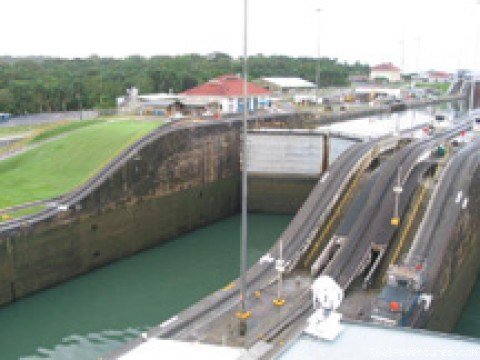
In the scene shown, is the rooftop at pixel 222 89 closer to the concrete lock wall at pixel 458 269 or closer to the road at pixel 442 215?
the road at pixel 442 215

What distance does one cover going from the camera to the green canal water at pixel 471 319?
87.3ft

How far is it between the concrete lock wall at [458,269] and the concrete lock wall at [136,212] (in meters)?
21.1

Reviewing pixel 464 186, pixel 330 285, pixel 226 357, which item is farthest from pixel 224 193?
pixel 330 285

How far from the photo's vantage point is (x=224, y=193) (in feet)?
155

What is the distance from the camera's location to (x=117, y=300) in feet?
98.4

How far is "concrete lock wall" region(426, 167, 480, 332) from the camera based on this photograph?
78.1 ft

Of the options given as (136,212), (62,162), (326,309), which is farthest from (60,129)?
(326,309)

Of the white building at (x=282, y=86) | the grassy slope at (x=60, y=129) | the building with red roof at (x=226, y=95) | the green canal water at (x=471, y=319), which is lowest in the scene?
the green canal water at (x=471, y=319)

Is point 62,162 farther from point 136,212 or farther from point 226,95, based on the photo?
point 226,95

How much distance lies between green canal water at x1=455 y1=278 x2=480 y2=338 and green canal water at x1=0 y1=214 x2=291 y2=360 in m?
13.4

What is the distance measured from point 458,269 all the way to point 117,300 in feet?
60.9

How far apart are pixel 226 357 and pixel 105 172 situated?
2351cm

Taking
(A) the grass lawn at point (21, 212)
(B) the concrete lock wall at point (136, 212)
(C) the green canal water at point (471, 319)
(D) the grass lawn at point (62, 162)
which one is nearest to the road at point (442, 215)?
(C) the green canal water at point (471, 319)

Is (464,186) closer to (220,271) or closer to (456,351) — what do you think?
(220,271)
